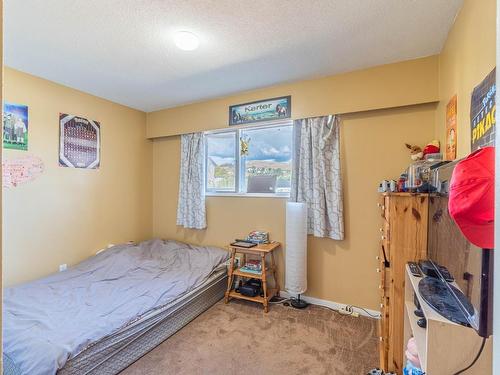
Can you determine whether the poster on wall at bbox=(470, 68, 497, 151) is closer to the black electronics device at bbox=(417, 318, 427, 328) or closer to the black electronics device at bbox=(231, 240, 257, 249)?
the black electronics device at bbox=(417, 318, 427, 328)

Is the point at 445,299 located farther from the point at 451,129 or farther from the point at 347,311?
the point at 347,311

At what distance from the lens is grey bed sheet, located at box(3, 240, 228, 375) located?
1498mm

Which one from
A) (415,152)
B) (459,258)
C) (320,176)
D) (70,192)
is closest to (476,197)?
(459,258)

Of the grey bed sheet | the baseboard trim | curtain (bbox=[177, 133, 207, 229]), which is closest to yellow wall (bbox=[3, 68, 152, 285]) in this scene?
the grey bed sheet

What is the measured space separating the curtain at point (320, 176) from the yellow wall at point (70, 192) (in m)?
2.39

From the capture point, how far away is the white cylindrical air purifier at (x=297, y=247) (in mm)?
2588

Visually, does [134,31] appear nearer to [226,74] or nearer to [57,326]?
[226,74]

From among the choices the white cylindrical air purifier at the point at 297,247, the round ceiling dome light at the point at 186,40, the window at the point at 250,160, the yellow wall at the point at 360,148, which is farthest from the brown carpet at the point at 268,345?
the round ceiling dome light at the point at 186,40

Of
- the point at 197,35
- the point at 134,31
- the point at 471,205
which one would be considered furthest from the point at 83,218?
the point at 471,205

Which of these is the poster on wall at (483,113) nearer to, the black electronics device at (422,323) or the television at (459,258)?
the television at (459,258)

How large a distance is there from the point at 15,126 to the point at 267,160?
2627 mm

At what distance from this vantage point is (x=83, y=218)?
3.06m

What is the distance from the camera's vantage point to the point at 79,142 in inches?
118

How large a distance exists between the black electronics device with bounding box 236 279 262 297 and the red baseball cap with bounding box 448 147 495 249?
233 cm
